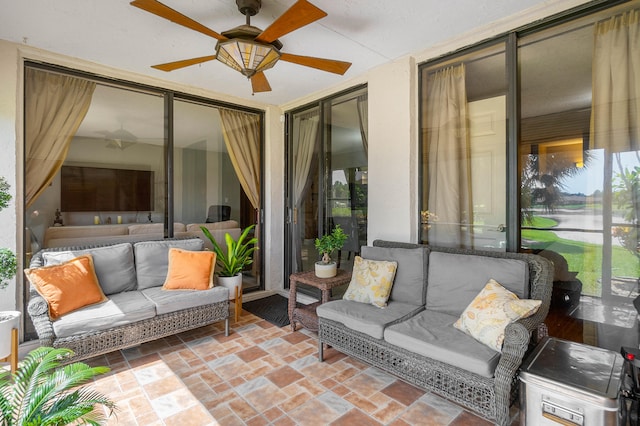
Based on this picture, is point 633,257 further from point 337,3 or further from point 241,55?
point 241,55

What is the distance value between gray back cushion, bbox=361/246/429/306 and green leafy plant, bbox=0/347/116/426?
83.2 inches

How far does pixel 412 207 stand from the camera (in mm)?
3156

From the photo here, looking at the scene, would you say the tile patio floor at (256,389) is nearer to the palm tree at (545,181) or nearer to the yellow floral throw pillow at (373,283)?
the yellow floral throw pillow at (373,283)

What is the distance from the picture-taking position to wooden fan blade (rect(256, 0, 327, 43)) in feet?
5.67

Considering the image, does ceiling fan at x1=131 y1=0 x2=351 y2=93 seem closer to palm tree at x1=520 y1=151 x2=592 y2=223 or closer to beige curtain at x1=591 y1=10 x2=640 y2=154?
palm tree at x1=520 y1=151 x2=592 y2=223

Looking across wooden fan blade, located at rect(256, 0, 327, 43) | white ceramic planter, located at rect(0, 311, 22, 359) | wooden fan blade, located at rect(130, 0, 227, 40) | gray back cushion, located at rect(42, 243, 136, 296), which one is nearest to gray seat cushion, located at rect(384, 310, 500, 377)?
wooden fan blade, located at rect(256, 0, 327, 43)

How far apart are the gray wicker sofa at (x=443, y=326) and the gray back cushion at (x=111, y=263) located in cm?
193

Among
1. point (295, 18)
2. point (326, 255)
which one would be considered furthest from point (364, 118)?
point (295, 18)

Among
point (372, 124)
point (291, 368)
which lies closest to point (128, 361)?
point (291, 368)

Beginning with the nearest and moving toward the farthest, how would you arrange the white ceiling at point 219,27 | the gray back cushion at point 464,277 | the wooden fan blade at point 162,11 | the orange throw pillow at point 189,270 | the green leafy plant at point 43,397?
the green leafy plant at point 43,397 < the wooden fan blade at point 162,11 < the gray back cushion at point 464,277 < the white ceiling at point 219,27 < the orange throw pillow at point 189,270

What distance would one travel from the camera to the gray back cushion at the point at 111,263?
290cm

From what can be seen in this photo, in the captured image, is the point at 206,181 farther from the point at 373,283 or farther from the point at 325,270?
the point at 373,283

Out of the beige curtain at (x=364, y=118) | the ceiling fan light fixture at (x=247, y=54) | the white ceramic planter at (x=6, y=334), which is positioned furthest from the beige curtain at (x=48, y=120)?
the beige curtain at (x=364, y=118)

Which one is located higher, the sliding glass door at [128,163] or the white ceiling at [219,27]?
the white ceiling at [219,27]
